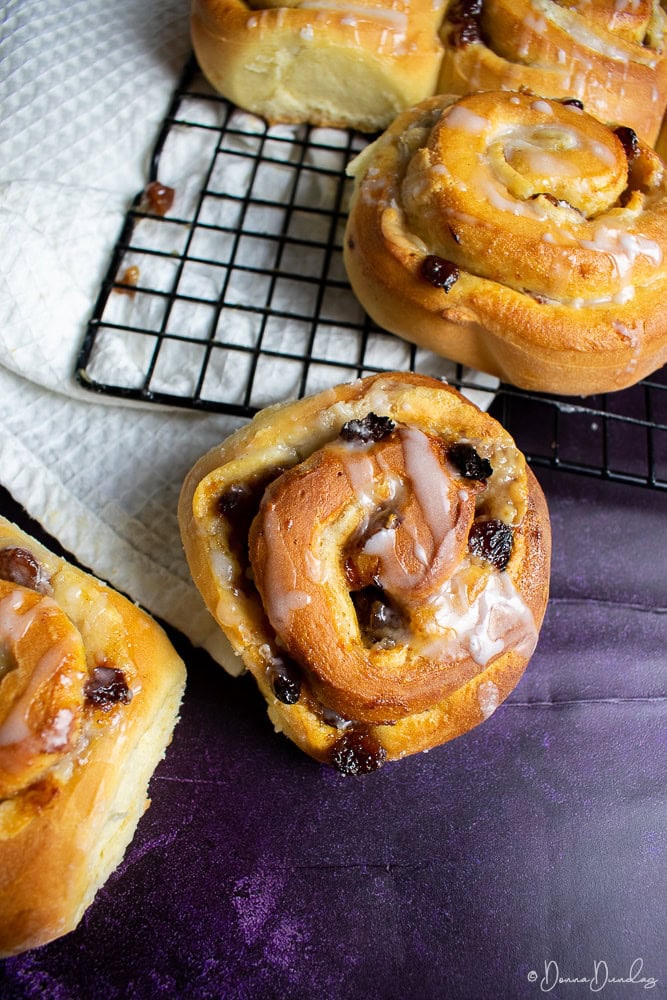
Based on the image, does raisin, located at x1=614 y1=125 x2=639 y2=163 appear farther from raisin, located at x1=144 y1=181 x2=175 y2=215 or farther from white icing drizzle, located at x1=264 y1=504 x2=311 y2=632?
white icing drizzle, located at x1=264 y1=504 x2=311 y2=632

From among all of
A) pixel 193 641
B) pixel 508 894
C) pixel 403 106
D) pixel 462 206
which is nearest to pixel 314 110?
pixel 403 106

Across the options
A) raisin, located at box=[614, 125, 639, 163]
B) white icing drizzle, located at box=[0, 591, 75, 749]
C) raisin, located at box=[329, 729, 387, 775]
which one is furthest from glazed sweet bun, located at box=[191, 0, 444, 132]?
raisin, located at box=[329, 729, 387, 775]

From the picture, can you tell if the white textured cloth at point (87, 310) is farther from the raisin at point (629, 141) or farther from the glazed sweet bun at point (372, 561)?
the raisin at point (629, 141)

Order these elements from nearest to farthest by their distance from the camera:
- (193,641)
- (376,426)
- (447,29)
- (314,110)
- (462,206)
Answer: (376,426)
(462,206)
(193,641)
(447,29)
(314,110)

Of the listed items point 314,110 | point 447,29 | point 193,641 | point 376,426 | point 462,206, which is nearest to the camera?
point 376,426

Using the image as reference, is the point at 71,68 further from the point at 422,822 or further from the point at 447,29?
the point at 422,822

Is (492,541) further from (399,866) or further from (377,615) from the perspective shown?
(399,866)

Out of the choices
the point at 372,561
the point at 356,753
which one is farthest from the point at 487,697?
the point at 372,561
